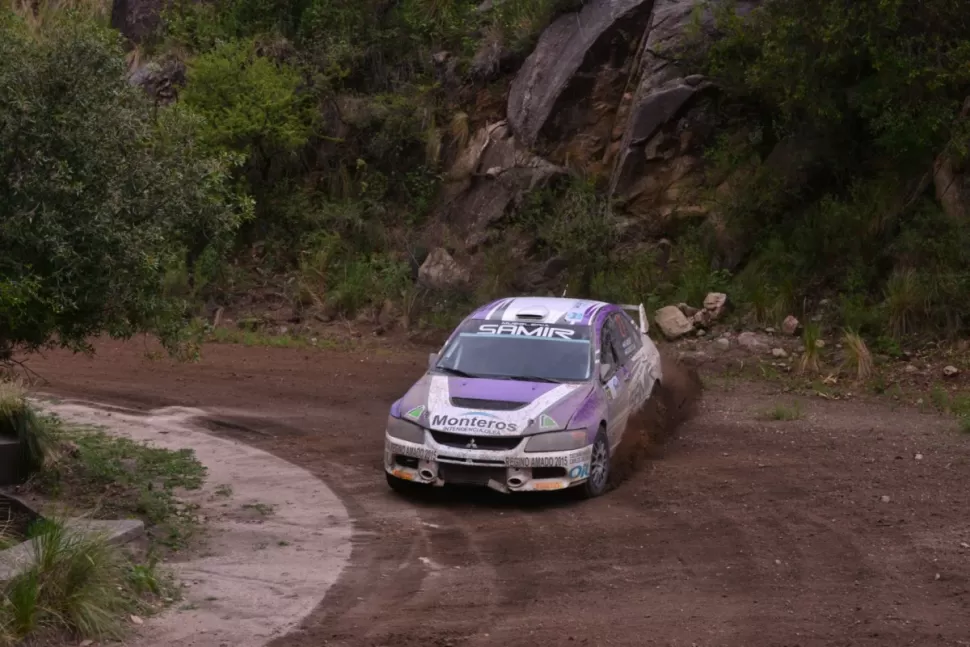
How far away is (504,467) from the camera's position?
1020 centimetres

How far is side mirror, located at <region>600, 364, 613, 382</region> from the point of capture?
1135 cm

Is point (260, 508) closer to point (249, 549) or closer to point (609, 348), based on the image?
point (249, 549)

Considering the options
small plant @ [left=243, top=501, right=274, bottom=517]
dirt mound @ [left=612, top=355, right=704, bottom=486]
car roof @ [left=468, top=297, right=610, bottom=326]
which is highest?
car roof @ [left=468, top=297, right=610, bottom=326]

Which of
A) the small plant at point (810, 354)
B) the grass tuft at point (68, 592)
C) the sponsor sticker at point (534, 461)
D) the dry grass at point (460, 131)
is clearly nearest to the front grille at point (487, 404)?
the sponsor sticker at point (534, 461)

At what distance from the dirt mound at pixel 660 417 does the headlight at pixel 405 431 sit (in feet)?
6.35

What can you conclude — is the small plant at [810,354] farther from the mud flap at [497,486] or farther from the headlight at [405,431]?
the headlight at [405,431]

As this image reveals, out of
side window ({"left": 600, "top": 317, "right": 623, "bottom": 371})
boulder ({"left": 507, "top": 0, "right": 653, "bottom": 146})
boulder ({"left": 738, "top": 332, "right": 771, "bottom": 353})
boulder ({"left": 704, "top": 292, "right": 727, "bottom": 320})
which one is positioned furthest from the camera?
boulder ({"left": 507, "top": 0, "right": 653, "bottom": 146})

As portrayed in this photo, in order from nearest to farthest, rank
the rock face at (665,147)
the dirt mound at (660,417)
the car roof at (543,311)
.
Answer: the dirt mound at (660,417), the car roof at (543,311), the rock face at (665,147)

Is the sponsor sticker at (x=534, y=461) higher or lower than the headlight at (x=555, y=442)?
lower

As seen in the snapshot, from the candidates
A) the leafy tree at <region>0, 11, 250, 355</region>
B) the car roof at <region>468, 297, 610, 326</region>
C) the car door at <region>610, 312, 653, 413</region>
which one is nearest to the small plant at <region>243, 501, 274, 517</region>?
the leafy tree at <region>0, 11, 250, 355</region>

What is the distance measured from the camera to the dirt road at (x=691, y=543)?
721 cm

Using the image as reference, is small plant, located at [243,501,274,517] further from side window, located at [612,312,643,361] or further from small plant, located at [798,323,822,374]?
small plant, located at [798,323,822,374]

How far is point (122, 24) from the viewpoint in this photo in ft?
99.9

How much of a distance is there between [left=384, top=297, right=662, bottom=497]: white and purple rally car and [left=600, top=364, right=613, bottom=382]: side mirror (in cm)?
1
